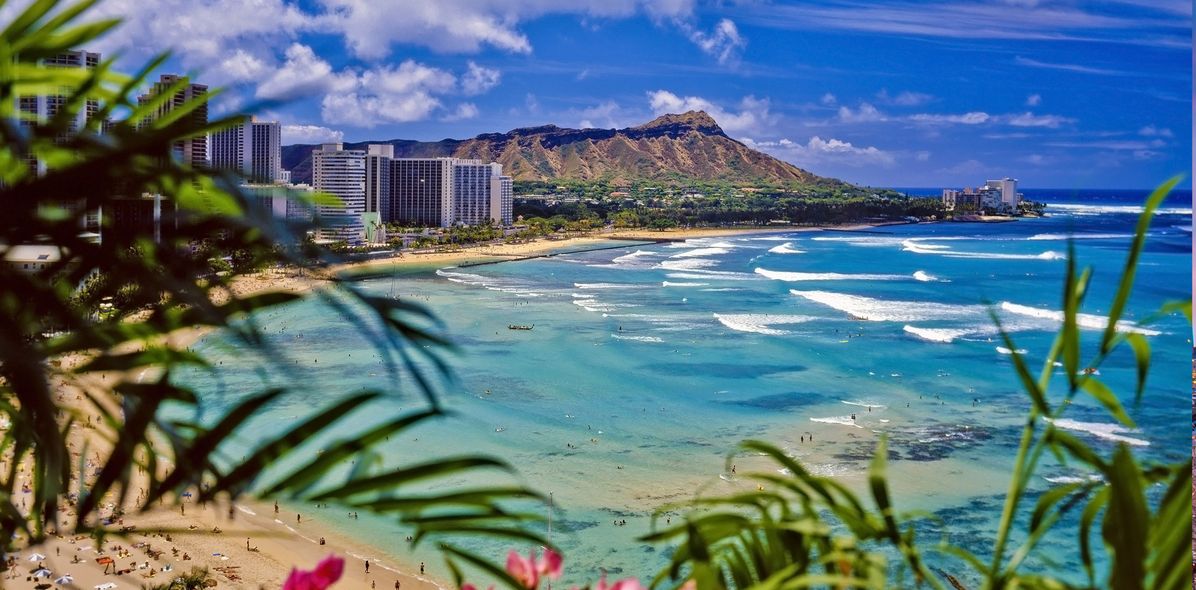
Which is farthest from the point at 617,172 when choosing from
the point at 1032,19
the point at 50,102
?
the point at 50,102

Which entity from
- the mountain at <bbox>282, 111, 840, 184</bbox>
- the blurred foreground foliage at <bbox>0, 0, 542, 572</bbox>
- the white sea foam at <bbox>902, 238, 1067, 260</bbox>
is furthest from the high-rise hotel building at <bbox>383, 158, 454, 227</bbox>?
the blurred foreground foliage at <bbox>0, 0, 542, 572</bbox>

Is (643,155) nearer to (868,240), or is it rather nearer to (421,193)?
(868,240)

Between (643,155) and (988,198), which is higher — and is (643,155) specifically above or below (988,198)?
above

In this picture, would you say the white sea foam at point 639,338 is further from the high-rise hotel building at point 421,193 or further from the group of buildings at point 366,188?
the high-rise hotel building at point 421,193

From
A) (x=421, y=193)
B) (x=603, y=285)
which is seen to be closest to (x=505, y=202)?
(x=421, y=193)

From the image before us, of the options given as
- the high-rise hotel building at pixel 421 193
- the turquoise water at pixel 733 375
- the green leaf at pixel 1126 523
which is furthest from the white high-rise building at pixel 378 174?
the green leaf at pixel 1126 523

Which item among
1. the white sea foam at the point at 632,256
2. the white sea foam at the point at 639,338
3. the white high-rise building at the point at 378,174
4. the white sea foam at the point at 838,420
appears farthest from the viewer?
the white sea foam at the point at 632,256

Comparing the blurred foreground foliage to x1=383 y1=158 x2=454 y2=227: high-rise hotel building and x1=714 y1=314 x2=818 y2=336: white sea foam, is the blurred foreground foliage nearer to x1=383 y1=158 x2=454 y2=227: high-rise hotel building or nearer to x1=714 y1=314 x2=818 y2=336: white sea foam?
x1=714 y1=314 x2=818 y2=336: white sea foam
